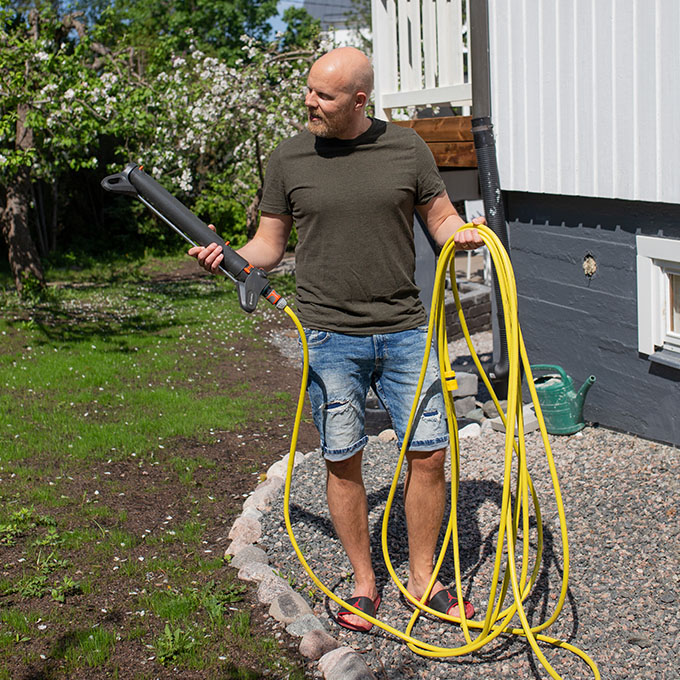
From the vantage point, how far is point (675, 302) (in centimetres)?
462

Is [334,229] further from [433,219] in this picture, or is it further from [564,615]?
[564,615]

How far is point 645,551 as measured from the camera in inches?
133

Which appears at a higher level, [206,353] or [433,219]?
[433,219]

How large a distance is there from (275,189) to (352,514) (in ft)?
3.78

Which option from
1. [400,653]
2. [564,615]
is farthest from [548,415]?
[400,653]

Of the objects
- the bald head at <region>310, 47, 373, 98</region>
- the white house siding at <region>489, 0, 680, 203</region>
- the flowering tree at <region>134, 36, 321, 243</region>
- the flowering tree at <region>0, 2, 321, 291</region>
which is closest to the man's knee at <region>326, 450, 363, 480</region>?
the bald head at <region>310, 47, 373, 98</region>

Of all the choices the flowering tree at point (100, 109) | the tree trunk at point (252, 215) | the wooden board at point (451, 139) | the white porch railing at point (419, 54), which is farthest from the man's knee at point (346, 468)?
the tree trunk at point (252, 215)

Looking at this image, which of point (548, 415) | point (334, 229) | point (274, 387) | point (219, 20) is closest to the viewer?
point (334, 229)

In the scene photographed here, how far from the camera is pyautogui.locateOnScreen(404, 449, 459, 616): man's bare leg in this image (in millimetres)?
2938

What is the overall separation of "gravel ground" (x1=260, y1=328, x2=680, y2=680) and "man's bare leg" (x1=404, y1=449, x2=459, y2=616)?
18cm

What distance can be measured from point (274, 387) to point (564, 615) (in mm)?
4150

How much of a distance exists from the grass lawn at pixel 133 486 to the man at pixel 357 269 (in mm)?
595

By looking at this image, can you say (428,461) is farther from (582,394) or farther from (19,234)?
(19,234)

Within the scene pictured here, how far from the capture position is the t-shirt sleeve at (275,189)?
9.52 ft
